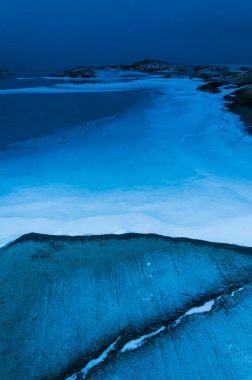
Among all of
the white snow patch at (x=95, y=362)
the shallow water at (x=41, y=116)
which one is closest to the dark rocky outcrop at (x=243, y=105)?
the shallow water at (x=41, y=116)

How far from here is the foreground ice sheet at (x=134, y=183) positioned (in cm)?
227

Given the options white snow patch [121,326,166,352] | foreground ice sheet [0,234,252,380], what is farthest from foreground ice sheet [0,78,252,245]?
white snow patch [121,326,166,352]

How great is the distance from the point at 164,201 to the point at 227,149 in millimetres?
2194

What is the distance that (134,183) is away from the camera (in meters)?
3.12

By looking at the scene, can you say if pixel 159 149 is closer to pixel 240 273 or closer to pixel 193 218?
pixel 193 218

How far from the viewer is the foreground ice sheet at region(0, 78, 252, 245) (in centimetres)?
227

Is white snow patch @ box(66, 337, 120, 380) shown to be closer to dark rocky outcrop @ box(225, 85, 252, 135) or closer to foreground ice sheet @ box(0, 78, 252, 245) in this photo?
foreground ice sheet @ box(0, 78, 252, 245)

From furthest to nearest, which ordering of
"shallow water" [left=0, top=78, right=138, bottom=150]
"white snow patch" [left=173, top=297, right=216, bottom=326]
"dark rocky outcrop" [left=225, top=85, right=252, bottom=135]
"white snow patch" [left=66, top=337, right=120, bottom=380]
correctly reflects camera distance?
"dark rocky outcrop" [left=225, top=85, right=252, bottom=135]
"shallow water" [left=0, top=78, right=138, bottom=150]
"white snow patch" [left=173, top=297, right=216, bottom=326]
"white snow patch" [left=66, top=337, right=120, bottom=380]

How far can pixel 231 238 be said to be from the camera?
81.0 inches

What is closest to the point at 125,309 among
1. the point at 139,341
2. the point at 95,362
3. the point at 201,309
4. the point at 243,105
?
the point at 139,341

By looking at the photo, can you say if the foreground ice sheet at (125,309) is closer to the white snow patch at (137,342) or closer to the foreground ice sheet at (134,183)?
the white snow patch at (137,342)

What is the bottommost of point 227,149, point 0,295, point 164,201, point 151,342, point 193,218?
point 151,342

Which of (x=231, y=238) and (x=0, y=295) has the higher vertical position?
(x=231, y=238)

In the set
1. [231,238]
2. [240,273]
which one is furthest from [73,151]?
[240,273]
